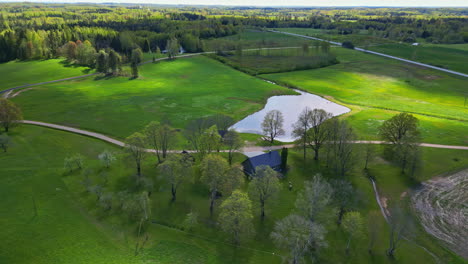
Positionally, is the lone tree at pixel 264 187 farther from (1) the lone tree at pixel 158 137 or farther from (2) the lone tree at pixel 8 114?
(2) the lone tree at pixel 8 114

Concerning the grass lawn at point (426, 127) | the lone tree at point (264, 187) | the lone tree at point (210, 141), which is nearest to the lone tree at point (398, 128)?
the grass lawn at point (426, 127)

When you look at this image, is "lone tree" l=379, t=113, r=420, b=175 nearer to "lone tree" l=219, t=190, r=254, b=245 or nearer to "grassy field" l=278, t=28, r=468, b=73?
"lone tree" l=219, t=190, r=254, b=245

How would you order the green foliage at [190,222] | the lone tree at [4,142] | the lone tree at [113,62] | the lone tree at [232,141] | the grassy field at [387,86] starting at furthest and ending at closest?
1. the lone tree at [113,62]
2. the grassy field at [387,86]
3. the lone tree at [4,142]
4. the lone tree at [232,141]
5. the green foliage at [190,222]

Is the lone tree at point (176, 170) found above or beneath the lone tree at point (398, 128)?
beneath

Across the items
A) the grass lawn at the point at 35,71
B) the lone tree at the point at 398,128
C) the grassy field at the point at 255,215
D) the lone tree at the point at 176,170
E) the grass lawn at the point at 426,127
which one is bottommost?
the grassy field at the point at 255,215

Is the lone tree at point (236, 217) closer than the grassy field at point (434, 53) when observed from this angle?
Yes

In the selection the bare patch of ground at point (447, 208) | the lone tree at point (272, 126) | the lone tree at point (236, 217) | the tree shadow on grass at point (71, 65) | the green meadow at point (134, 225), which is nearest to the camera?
the green meadow at point (134, 225)

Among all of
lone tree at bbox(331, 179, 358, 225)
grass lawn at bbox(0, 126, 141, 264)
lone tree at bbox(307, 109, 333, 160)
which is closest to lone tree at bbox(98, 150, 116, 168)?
grass lawn at bbox(0, 126, 141, 264)
